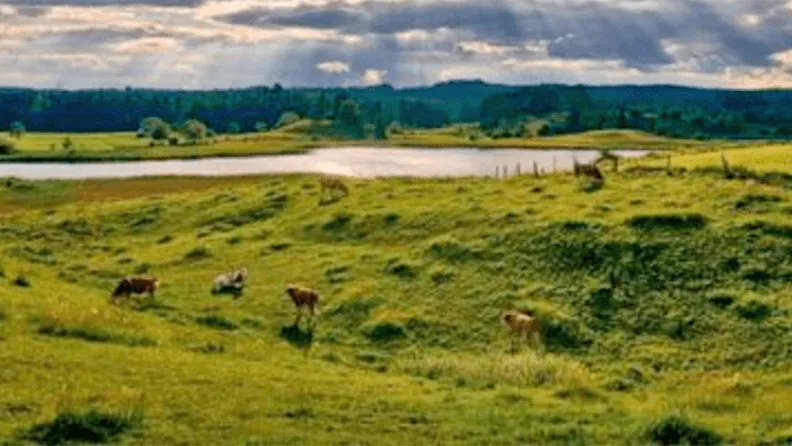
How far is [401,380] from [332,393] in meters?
3.88

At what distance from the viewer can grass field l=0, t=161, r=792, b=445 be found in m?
20.9

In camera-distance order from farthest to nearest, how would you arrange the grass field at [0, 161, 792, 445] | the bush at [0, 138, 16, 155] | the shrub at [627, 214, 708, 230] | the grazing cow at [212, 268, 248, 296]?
the bush at [0, 138, 16, 155], the shrub at [627, 214, 708, 230], the grazing cow at [212, 268, 248, 296], the grass field at [0, 161, 792, 445]

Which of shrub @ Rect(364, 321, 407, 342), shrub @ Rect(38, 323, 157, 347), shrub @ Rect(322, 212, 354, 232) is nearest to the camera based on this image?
shrub @ Rect(38, 323, 157, 347)

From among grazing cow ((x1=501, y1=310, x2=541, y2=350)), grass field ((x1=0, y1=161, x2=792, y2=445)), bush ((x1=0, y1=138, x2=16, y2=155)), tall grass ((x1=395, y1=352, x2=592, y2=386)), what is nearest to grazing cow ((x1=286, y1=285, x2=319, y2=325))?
grass field ((x1=0, y1=161, x2=792, y2=445))

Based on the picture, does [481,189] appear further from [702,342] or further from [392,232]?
[702,342]

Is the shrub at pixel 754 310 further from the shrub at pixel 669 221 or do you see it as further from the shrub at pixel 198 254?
the shrub at pixel 198 254

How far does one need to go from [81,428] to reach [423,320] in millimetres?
18151

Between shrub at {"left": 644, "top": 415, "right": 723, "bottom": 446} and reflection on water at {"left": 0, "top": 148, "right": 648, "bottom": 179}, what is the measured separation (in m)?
105

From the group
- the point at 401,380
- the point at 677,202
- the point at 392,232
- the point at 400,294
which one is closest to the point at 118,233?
the point at 392,232

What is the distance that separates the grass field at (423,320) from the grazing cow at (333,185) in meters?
1.07

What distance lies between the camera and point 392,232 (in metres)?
48.3

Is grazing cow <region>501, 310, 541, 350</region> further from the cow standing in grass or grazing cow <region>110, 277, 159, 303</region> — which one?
the cow standing in grass

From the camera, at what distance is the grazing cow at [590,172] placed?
53219mm

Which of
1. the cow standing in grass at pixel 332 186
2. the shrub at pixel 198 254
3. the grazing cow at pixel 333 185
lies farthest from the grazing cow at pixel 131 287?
the grazing cow at pixel 333 185
